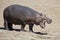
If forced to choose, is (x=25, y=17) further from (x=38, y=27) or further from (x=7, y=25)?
(x=38, y=27)

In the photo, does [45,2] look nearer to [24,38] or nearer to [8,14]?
[8,14]

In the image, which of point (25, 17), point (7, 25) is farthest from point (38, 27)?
point (25, 17)

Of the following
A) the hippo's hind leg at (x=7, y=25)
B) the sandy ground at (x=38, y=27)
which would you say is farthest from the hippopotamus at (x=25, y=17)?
the sandy ground at (x=38, y=27)

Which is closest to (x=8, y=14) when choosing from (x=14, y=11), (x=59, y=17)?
(x=14, y=11)

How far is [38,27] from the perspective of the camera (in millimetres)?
14398

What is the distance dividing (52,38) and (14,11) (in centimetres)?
220

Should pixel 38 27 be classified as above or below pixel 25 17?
below

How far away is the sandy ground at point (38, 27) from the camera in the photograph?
10.5m

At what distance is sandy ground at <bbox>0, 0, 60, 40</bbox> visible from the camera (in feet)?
34.3

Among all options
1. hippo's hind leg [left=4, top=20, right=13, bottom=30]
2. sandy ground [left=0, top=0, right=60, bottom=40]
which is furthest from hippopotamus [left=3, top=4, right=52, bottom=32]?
sandy ground [left=0, top=0, right=60, bottom=40]

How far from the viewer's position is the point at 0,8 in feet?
70.5

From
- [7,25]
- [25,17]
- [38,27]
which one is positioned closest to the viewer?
[25,17]

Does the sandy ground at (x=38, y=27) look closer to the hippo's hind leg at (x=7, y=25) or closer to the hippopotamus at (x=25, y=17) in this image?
the hippo's hind leg at (x=7, y=25)

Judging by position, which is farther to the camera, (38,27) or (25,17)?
(38,27)
